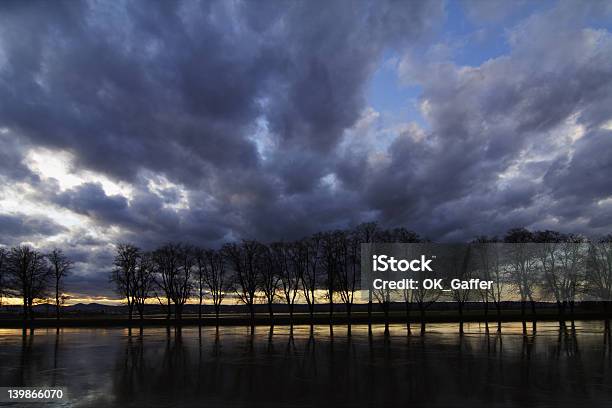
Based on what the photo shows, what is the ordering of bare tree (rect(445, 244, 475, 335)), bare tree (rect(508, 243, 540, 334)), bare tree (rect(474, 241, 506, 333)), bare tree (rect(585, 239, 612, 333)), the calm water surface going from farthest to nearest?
bare tree (rect(585, 239, 612, 333))
bare tree (rect(474, 241, 506, 333))
bare tree (rect(508, 243, 540, 334))
bare tree (rect(445, 244, 475, 335))
the calm water surface

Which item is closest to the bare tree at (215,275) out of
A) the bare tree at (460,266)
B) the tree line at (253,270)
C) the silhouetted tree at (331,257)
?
the tree line at (253,270)

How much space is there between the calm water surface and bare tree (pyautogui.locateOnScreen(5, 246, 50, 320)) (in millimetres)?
50122

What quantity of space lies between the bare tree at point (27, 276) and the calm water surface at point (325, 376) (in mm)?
50122

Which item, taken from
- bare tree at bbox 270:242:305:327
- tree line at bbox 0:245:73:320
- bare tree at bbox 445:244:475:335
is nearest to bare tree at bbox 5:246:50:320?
tree line at bbox 0:245:73:320

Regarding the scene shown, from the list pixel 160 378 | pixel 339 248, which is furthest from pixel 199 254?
pixel 160 378

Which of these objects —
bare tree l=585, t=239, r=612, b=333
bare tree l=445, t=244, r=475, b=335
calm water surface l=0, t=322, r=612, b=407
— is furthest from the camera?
bare tree l=585, t=239, r=612, b=333

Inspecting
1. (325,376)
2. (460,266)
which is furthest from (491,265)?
(325,376)

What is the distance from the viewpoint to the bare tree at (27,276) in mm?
69250

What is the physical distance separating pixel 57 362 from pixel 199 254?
59.6 meters

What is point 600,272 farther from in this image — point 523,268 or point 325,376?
point 325,376

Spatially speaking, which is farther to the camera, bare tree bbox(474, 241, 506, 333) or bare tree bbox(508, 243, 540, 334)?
bare tree bbox(474, 241, 506, 333)

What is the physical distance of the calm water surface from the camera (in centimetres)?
1248

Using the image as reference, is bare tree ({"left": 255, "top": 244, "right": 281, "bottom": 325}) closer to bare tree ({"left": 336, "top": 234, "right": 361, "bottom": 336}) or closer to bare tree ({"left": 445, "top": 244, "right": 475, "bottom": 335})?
bare tree ({"left": 336, "top": 234, "right": 361, "bottom": 336})

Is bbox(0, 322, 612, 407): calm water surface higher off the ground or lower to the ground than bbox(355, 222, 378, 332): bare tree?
lower
